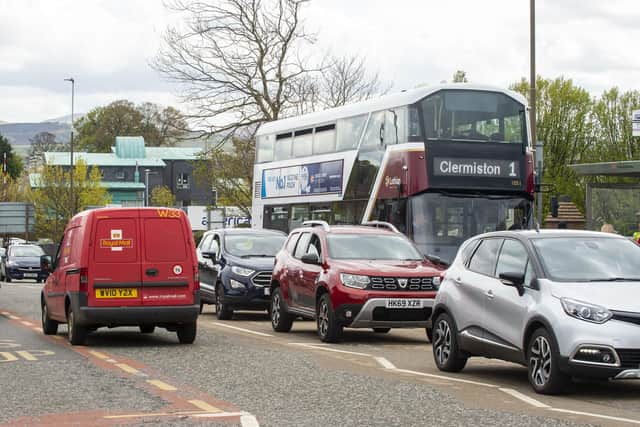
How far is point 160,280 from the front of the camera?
17.3m

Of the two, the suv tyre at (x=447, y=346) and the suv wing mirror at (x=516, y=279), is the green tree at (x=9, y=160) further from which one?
the suv wing mirror at (x=516, y=279)

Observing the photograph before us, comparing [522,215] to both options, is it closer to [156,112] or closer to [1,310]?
[1,310]

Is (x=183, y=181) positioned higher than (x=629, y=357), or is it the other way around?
(x=183, y=181)

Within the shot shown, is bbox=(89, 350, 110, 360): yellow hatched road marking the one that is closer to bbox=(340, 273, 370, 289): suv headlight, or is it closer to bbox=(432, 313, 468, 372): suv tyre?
bbox=(340, 273, 370, 289): suv headlight

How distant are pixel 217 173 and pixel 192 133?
11528 millimetres

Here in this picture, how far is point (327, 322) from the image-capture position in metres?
18.0

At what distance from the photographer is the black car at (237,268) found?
23.5 m

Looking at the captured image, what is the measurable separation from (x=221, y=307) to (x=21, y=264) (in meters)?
31.7

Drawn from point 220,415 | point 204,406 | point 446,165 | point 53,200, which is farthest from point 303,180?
point 53,200

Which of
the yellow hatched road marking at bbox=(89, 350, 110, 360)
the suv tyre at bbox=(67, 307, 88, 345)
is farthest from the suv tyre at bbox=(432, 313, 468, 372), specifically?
the suv tyre at bbox=(67, 307, 88, 345)

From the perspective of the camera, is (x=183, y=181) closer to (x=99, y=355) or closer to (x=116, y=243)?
(x=116, y=243)

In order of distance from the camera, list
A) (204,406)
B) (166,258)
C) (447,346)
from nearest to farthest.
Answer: (204,406)
(447,346)
(166,258)

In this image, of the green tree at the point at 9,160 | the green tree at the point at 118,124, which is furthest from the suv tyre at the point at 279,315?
the green tree at the point at 9,160

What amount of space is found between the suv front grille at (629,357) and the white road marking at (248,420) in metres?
3.33
